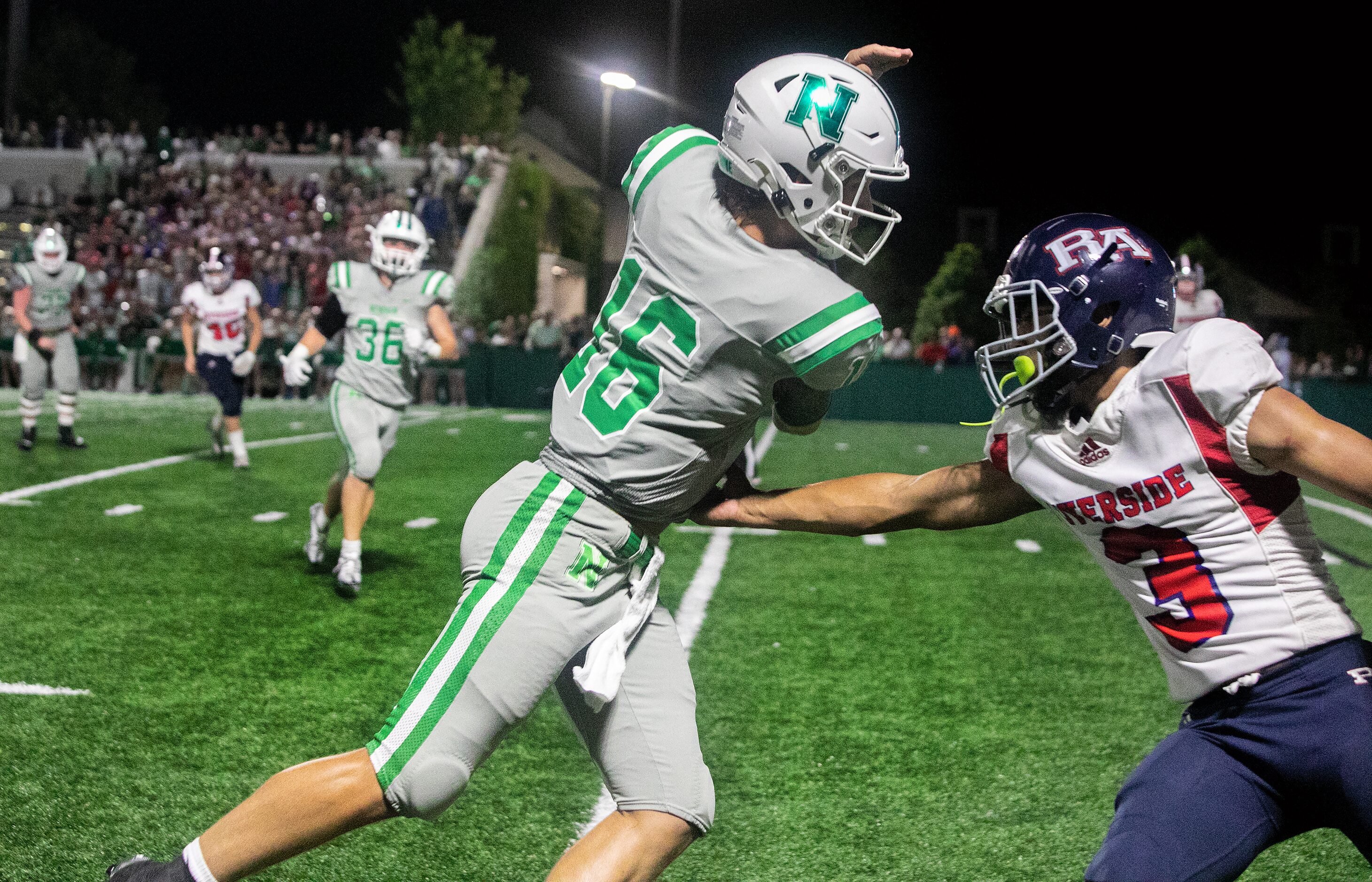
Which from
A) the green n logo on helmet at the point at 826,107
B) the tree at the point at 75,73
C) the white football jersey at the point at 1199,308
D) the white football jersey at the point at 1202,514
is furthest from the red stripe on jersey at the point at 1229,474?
the tree at the point at 75,73

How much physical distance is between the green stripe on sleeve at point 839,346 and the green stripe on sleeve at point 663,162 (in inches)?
20.4

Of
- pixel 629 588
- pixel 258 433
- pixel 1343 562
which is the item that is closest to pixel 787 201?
pixel 629 588

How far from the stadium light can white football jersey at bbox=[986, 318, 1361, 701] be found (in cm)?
1477

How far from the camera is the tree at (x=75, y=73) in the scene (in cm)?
4778

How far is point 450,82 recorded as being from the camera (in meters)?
39.6

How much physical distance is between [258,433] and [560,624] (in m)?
12.4

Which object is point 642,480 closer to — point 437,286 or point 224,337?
point 437,286

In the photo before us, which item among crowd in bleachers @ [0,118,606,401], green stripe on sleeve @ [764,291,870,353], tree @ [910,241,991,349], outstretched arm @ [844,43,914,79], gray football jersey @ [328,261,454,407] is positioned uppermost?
outstretched arm @ [844,43,914,79]

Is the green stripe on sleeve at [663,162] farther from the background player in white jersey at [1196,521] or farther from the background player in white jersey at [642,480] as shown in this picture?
the background player in white jersey at [1196,521]

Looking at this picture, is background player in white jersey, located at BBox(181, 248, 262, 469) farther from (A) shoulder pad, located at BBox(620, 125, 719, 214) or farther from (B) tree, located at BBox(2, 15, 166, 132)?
(B) tree, located at BBox(2, 15, 166, 132)

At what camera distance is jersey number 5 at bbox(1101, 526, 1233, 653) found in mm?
2240

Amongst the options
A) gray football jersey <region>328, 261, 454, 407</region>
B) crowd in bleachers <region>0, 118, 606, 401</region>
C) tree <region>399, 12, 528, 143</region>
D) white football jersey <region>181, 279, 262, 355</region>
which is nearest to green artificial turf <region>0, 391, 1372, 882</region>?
gray football jersey <region>328, 261, 454, 407</region>

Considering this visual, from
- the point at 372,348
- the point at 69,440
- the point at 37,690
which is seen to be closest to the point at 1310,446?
the point at 37,690

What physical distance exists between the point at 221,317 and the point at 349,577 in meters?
5.87
